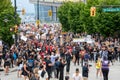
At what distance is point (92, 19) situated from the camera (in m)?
61.5

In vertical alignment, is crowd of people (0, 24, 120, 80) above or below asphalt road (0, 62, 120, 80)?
above

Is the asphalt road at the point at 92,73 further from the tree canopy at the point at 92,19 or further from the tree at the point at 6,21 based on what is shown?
the tree canopy at the point at 92,19

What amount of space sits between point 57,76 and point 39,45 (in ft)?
53.4

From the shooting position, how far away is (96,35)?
211 ft

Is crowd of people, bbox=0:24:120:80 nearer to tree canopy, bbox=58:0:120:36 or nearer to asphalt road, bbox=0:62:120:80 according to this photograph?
asphalt road, bbox=0:62:120:80

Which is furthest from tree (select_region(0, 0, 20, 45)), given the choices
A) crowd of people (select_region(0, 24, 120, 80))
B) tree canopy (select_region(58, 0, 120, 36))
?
tree canopy (select_region(58, 0, 120, 36))

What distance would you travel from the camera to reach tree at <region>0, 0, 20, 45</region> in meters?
47.2

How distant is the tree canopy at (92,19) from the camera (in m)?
56.0

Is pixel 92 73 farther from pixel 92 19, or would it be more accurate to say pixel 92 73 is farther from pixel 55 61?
pixel 92 19

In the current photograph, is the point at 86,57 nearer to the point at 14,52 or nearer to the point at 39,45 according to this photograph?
the point at 14,52

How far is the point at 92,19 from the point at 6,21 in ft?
55.4

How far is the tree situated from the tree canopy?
1012cm

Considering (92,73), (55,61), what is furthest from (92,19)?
(55,61)

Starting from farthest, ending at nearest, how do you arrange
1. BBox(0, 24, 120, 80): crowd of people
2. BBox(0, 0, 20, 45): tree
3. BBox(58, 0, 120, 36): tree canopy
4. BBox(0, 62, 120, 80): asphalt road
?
BBox(58, 0, 120, 36): tree canopy → BBox(0, 0, 20, 45): tree → BBox(0, 62, 120, 80): asphalt road → BBox(0, 24, 120, 80): crowd of people
